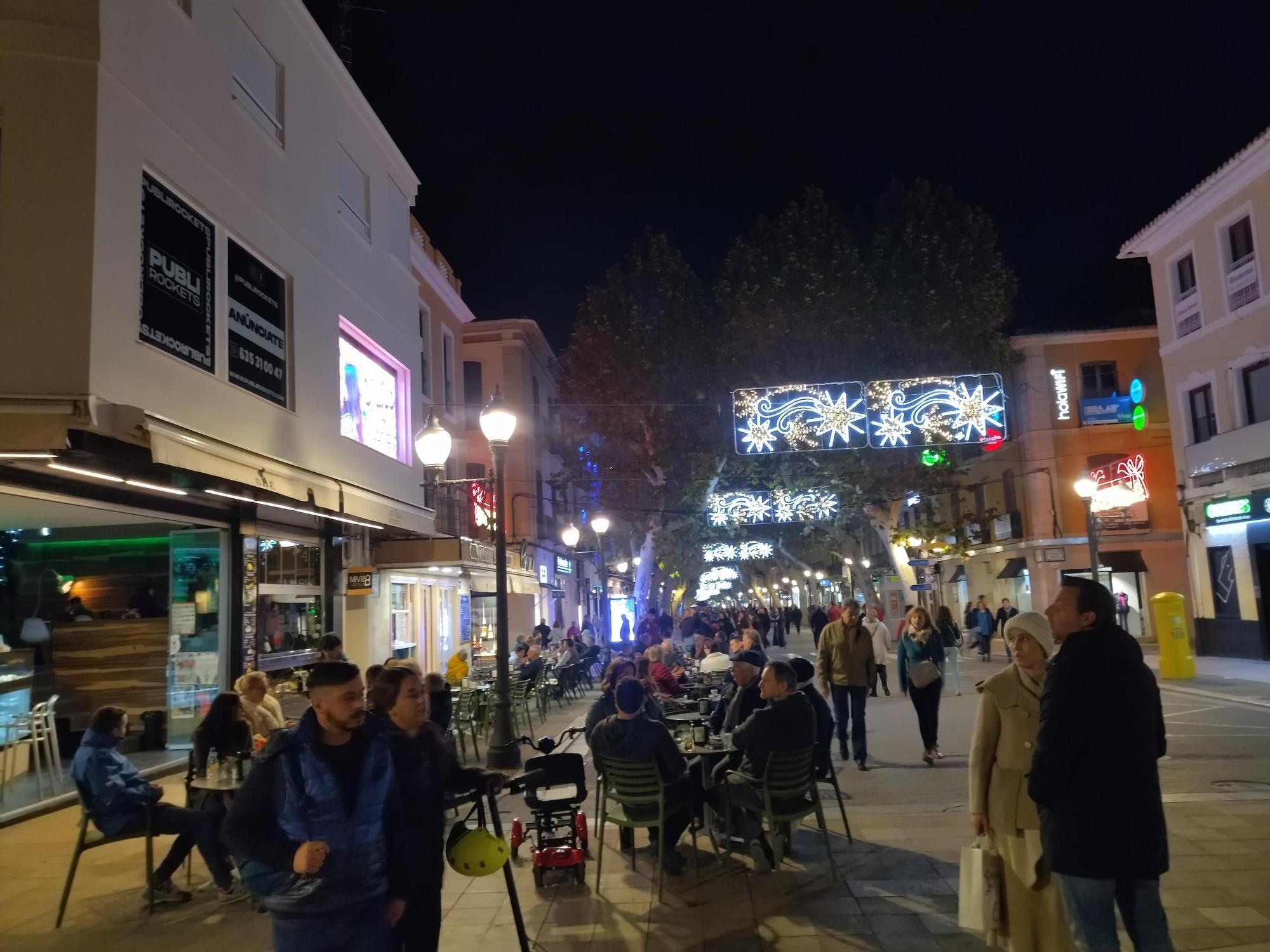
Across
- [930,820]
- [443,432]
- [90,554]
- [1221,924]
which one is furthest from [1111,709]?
[90,554]

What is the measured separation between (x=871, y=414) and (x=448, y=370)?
12270 millimetres

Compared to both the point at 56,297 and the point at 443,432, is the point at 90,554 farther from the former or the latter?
the point at 56,297

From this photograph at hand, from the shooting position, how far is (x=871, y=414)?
13.0 metres

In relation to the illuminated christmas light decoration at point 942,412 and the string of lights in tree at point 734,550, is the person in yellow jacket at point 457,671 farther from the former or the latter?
the string of lights in tree at point 734,550

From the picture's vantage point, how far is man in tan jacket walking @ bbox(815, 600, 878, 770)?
33.1 ft

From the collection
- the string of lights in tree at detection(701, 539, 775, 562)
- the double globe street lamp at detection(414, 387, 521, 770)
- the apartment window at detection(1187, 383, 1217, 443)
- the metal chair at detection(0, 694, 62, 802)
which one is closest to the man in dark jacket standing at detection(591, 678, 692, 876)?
the double globe street lamp at detection(414, 387, 521, 770)

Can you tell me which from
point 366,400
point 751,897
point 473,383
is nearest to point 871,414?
point 366,400

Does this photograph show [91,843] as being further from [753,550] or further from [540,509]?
[753,550]

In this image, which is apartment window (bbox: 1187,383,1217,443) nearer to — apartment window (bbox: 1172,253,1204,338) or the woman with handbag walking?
apartment window (bbox: 1172,253,1204,338)

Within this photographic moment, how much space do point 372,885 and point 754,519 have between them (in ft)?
64.4

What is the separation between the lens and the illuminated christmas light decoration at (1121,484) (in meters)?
27.9

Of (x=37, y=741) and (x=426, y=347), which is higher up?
(x=426, y=347)

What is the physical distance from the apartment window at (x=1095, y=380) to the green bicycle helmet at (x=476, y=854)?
2996 centimetres

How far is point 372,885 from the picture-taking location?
316cm
